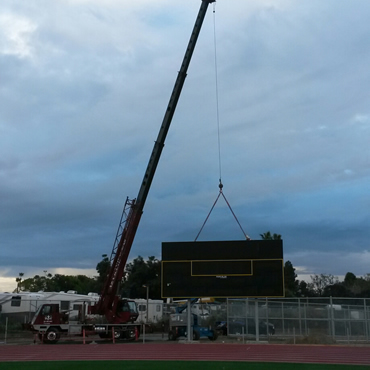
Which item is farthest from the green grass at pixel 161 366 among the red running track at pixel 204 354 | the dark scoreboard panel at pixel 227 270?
the dark scoreboard panel at pixel 227 270

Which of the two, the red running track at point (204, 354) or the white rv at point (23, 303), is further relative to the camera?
the white rv at point (23, 303)

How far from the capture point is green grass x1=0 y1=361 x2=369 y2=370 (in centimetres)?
1944

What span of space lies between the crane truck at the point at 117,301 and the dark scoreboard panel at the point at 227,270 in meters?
4.60

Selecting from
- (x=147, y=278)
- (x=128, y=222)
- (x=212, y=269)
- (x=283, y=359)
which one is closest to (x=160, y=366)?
(x=283, y=359)

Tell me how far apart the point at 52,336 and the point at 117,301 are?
14.9 feet

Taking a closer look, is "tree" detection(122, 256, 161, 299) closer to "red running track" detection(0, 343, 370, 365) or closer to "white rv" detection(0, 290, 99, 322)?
"white rv" detection(0, 290, 99, 322)

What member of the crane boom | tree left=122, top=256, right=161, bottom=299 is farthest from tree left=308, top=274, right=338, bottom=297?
the crane boom

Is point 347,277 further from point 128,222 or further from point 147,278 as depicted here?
point 128,222

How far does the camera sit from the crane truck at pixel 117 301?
1361 inches

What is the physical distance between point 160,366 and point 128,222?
53.3ft

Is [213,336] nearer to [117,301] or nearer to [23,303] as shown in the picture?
[117,301]

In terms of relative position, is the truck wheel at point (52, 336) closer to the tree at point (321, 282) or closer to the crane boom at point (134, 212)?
the crane boom at point (134, 212)

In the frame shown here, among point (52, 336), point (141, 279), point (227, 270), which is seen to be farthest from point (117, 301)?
point (141, 279)

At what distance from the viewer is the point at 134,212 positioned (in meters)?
35.3
